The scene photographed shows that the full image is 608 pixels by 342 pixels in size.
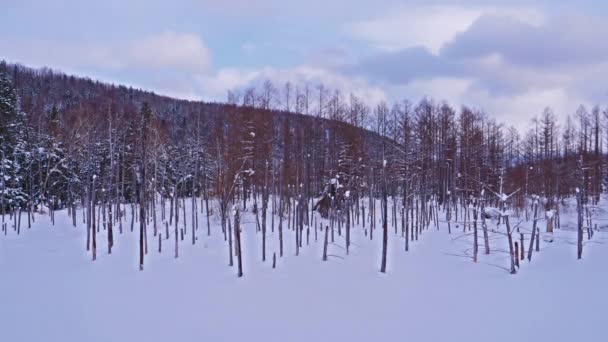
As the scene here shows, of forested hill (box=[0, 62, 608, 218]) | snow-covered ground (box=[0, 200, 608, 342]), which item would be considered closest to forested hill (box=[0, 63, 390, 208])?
forested hill (box=[0, 62, 608, 218])

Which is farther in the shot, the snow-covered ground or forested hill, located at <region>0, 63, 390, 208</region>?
forested hill, located at <region>0, 63, 390, 208</region>

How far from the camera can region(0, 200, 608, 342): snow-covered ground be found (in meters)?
9.44

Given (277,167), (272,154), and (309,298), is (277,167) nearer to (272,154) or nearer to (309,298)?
(272,154)

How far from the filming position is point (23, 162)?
33.9 metres

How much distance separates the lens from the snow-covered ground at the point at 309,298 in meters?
9.44

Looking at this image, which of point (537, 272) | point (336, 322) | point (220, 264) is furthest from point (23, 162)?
point (537, 272)

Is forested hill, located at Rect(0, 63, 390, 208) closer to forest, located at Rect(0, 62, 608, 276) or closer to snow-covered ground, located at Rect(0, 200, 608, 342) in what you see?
forest, located at Rect(0, 62, 608, 276)

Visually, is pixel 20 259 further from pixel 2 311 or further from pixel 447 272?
pixel 447 272

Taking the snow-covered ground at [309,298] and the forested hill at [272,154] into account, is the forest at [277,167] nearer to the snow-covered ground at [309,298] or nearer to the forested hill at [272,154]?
the forested hill at [272,154]

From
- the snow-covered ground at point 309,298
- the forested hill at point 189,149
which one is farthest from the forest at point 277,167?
the snow-covered ground at point 309,298

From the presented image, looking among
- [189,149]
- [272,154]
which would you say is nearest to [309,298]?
[272,154]

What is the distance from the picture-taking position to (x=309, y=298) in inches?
472

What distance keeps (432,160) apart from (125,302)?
32.0 metres

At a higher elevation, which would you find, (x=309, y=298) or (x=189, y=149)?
(x=189, y=149)
